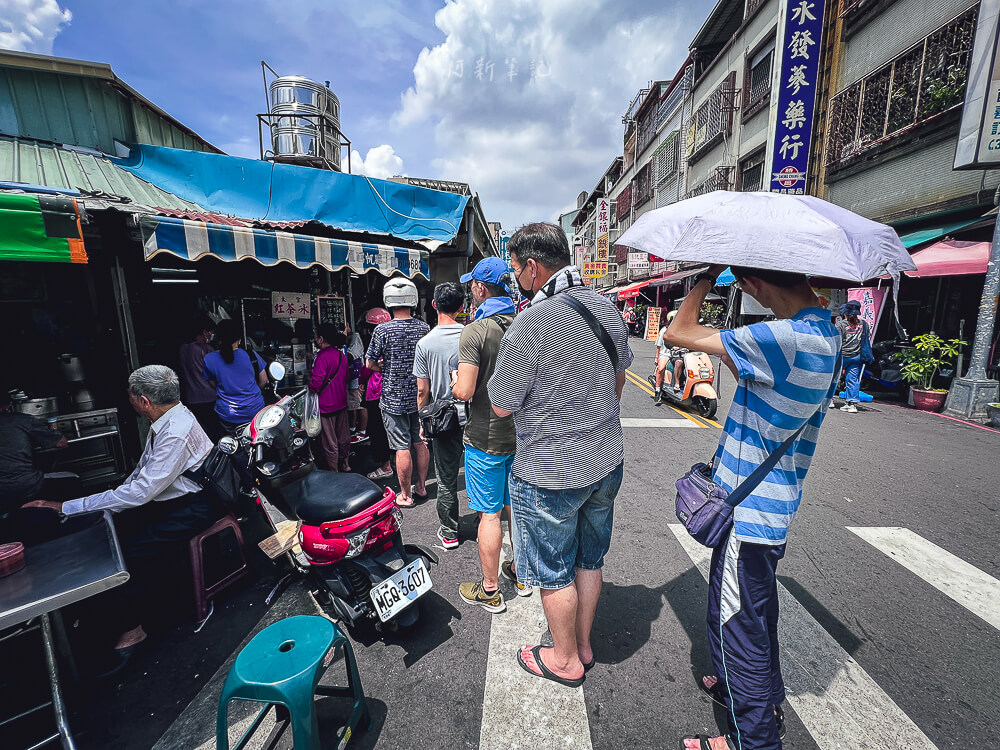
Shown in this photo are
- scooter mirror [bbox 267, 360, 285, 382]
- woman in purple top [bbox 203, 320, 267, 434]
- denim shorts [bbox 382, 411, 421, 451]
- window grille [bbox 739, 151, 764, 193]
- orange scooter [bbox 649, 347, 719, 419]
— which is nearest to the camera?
scooter mirror [bbox 267, 360, 285, 382]

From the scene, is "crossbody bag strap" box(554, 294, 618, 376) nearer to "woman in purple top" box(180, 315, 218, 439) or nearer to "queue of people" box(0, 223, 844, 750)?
"queue of people" box(0, 223, 844, 750)

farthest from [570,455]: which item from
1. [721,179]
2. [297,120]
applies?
[721,179]

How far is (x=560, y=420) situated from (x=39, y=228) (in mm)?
3308

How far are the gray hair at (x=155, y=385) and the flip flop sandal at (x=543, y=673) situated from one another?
260 cm

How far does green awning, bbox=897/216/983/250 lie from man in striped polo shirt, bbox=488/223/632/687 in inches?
402

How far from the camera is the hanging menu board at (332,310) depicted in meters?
7.15

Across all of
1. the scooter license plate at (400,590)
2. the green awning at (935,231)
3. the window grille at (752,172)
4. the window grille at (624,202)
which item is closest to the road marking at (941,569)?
the scooter license plate at (400,590)

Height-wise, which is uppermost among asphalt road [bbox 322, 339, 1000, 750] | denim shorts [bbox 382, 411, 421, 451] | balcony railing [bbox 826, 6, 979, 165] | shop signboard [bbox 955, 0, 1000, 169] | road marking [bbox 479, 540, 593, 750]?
balcony railing [bbox 826, 6, 979, 165]

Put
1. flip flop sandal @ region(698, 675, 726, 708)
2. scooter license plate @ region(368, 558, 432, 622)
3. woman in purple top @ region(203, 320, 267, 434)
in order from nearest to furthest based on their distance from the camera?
1. flip flop sandal @ region(698, 675, 726, 708)
2. scooter license plate @ region(368, 558, 432, 622)
3. woman in purple top @ region(203, 320, 267, 434)

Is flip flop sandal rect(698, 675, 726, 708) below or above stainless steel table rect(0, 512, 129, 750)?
below

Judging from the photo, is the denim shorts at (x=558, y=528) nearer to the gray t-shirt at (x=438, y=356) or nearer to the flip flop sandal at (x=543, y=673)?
the flip flop sandal at (x=543, y=673)

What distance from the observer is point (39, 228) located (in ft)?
8.75

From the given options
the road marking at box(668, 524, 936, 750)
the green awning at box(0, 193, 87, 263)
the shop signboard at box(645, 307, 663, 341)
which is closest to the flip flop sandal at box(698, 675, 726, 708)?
the road marking at box(668, 524, 936, 750)

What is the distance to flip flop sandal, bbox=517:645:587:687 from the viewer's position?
7.48 feet
